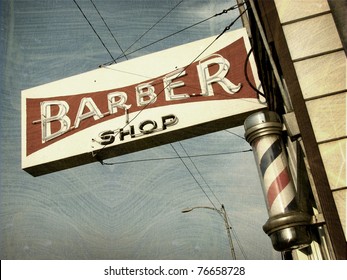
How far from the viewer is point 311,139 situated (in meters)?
2.30

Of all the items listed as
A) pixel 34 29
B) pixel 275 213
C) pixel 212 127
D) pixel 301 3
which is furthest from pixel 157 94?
pixel 275 213

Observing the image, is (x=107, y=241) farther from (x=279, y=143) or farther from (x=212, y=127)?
(x=212, y=127)

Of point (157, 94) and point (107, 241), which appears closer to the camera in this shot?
point (107, 241)

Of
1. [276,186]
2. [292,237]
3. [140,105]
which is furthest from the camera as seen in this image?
[140,105]

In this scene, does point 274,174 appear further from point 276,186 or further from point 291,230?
point 291,230

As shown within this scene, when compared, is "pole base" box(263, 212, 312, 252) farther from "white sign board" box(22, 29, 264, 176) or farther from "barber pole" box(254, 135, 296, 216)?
"white sign board" box(22, 29, 264, 176)

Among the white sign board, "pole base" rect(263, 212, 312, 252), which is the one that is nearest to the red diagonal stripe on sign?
"pole base" rect(263, 212, 312, 252)

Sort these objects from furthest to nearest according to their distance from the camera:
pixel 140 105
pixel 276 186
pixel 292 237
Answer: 1. pixel 140 105
2. pixel 276 186
3. pixel 292 237

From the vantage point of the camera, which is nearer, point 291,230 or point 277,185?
point 291,230

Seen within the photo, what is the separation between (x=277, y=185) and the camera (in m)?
2.51

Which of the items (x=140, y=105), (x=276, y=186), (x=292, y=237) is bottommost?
(x=292, y=237)

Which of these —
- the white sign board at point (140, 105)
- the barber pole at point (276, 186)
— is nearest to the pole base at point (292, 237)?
the barber pole at point (276, 186)


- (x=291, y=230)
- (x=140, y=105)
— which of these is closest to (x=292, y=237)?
(x=291, y=230)
